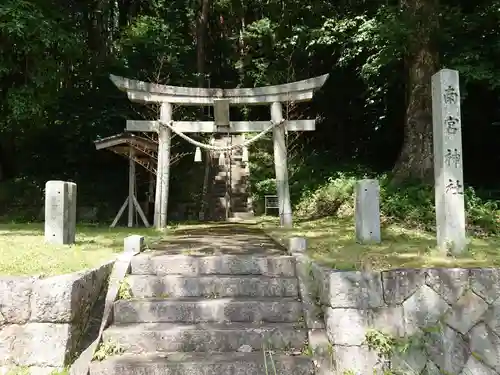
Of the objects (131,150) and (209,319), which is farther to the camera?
(131,150)

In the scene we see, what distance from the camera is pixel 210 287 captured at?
4590 millimetres

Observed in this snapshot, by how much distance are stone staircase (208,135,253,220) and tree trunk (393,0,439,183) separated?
234 inches

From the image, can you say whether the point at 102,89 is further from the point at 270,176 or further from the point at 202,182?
the point at 270,176

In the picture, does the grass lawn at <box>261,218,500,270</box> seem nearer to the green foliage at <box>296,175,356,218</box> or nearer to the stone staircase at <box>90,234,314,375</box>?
the stone staircase at <box>90,234,314,375</box>

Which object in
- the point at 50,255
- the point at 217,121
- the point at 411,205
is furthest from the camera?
the point at 217,121

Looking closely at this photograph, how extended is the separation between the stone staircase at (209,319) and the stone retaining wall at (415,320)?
0.43 m

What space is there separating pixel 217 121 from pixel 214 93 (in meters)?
0.74

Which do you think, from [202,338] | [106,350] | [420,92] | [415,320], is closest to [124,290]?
[106,350]

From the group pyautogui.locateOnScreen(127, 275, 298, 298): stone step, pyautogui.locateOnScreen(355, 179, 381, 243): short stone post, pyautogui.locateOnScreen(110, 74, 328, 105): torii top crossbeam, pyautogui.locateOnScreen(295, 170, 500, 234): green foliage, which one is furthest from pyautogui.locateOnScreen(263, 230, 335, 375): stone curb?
pyautogui.locateOnScreen(110, 74, 328, 105): torii top crossbeam

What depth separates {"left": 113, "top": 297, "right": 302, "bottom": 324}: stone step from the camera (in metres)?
4.19

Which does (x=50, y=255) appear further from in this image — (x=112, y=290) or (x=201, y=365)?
(x=201, y=365)

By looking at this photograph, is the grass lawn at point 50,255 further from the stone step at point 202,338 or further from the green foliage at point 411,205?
the green foliage at point 411,205

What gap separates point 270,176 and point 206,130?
564 centimetres

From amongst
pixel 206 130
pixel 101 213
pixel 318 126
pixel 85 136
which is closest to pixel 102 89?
pixel 85 136
